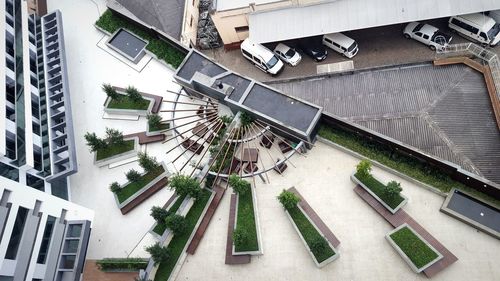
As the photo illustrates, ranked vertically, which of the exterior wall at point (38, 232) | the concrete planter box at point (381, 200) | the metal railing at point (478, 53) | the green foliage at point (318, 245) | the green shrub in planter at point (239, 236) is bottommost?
the exterior wall at point (38, 232)

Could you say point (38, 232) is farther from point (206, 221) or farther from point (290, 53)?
point (290, 53)

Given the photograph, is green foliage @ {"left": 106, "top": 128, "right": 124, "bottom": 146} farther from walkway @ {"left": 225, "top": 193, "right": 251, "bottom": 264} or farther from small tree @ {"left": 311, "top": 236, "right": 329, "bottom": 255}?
small tree @ {"left": 311, "top": 236, "right": 329, "bottom": 255}

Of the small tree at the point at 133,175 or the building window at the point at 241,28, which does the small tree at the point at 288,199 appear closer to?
the small tree at the point at 133,175

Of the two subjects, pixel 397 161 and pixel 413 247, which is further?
pixel 397 161

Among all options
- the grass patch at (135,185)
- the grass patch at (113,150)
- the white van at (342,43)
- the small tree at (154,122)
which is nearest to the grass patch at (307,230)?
the grass patch at (135,185)

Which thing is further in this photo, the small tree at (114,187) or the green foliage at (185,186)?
the small tree at (114,187)

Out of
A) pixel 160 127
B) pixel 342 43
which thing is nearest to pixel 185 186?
pixel 160 127

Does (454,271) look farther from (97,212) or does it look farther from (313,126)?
(97,212)
